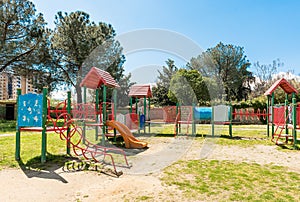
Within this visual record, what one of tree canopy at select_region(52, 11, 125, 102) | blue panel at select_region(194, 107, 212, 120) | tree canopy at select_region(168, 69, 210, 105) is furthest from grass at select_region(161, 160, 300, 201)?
tree canopy at select_region(168, 69, 210, 105)

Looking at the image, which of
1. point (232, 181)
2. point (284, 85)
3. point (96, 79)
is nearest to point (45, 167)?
point (232, 181)

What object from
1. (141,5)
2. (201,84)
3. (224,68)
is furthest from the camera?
(224,68)

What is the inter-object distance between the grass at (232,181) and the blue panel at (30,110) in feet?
11.8

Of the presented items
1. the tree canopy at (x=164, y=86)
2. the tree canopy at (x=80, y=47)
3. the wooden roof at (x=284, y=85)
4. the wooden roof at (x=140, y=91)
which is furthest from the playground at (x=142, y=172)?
the tree canopy at (x=164, y=86)

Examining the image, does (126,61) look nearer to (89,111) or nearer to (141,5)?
(141,5)

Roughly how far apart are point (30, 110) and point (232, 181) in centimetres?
529

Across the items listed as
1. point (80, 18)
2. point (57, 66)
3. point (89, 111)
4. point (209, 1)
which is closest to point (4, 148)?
point (89, 111)

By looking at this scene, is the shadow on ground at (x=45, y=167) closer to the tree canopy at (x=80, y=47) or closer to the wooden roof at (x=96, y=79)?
the wooden roof at (x=96, y=79)

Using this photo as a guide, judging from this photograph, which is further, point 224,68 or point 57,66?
point 224,68

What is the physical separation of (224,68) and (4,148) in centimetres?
3866

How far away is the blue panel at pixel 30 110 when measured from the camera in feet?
19.9

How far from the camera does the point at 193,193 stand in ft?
12.6

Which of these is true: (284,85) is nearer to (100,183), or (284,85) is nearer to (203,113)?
(203,113)

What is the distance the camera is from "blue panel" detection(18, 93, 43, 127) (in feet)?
19.9
